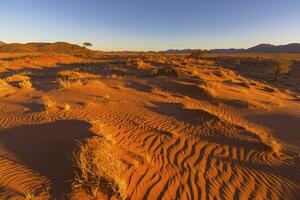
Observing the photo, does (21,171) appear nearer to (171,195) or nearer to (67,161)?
(67,161)

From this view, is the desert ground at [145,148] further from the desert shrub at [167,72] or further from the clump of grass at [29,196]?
the desert shrub at [167,72]

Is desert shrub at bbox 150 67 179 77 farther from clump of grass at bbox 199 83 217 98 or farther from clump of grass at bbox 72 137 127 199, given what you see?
clump of grass at bbox 72 137 127 199

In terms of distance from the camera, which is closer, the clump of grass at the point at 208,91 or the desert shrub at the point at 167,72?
the clump of grass at the point at 208,91

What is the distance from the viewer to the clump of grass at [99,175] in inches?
173

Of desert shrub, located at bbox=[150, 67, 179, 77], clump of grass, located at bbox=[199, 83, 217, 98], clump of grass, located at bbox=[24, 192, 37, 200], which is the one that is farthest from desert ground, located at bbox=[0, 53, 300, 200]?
desert shrub, located at bbox=[150, 67, 179, 77]

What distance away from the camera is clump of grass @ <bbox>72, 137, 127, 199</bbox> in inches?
173

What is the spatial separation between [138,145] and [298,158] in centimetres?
410

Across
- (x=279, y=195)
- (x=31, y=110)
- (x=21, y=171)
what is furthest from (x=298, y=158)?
(x=31, y=110)

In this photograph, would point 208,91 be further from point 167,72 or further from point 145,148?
point 167,72

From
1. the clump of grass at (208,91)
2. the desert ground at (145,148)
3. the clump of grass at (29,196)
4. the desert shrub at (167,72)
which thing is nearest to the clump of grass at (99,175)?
the desert ground at (145,148)

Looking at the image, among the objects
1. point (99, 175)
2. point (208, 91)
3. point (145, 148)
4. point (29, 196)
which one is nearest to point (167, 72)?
point (208, 91)

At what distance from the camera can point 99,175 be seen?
4.54 metres

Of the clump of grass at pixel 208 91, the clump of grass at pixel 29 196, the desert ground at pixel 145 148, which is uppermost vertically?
the clump of grass at pixel 29 196

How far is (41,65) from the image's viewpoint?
3397cm
